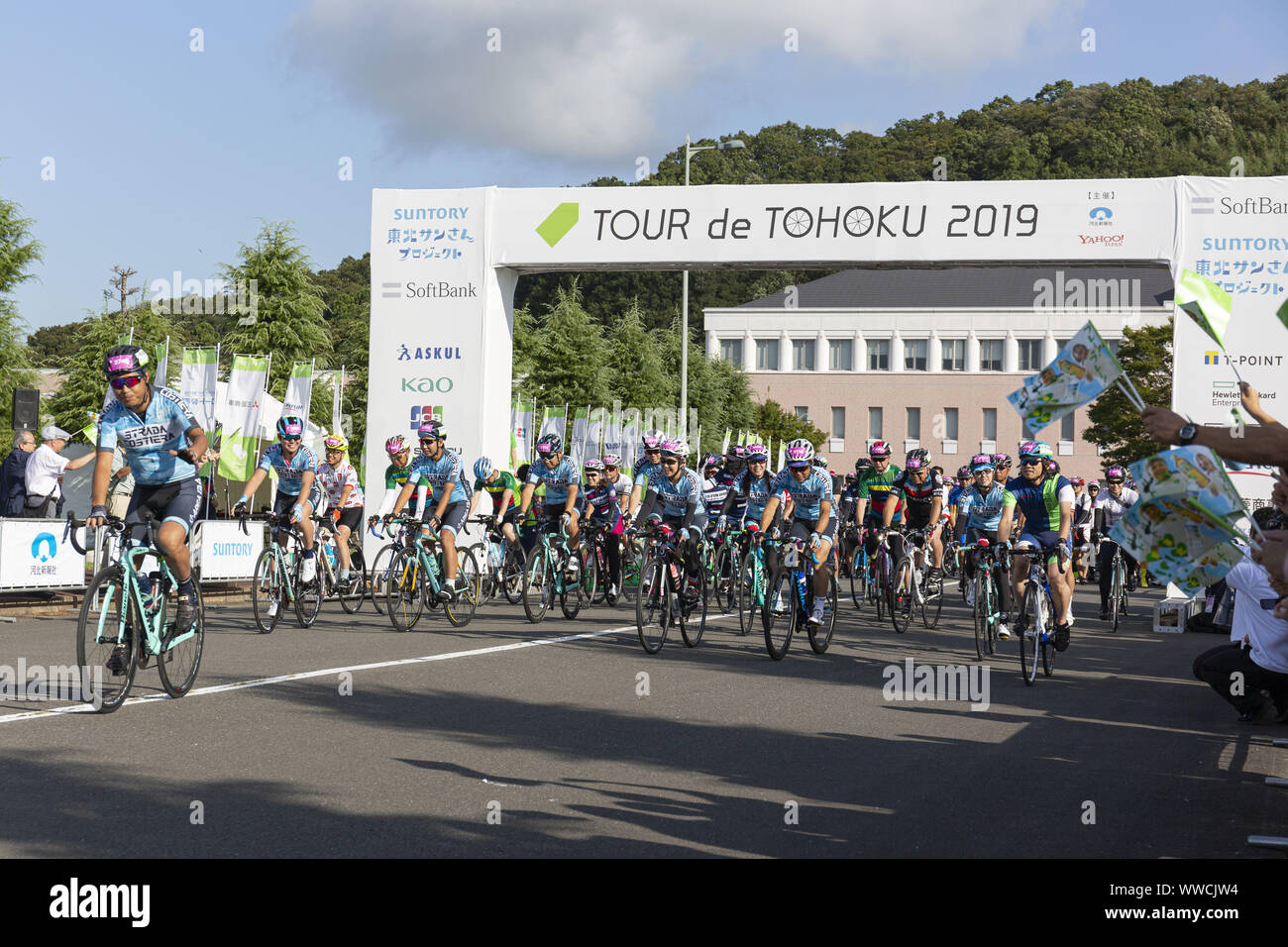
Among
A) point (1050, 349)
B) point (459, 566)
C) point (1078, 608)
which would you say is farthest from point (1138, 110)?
point (459, 566)

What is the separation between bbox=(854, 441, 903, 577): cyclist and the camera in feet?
59.3

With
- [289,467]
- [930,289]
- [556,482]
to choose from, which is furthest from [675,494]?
[930,289]

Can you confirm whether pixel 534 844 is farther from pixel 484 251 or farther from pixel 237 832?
pixel 484 251

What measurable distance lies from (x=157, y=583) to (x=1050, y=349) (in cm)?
8058

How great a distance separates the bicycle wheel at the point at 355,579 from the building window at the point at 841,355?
75213mm

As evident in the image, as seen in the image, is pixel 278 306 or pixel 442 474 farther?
pixel 278 306

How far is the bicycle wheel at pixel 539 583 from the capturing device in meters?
15.5

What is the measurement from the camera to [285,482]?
48.1 feet

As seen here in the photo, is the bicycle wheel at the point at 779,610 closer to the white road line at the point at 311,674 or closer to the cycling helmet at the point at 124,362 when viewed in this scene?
the white road line at the point at 311,674

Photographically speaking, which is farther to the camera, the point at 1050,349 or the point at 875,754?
the point at 1050,349

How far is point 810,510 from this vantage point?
13.6 m

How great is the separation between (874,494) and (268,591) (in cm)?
799


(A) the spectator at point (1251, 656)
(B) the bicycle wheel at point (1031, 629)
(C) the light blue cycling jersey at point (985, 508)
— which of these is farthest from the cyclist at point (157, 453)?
(C) the light blue cycling jersey at point (985, 508)

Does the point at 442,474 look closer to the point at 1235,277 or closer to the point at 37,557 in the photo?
the point at 37,557
